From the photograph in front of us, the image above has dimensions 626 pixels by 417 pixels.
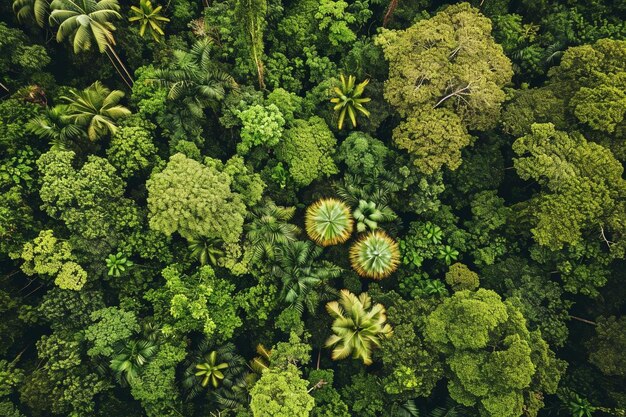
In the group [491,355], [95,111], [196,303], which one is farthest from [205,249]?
[491,355]

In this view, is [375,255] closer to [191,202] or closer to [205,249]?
[205,249]

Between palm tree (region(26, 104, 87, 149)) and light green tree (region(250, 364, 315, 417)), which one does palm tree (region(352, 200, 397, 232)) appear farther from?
palm tree (region(26, 104, 87, 149))

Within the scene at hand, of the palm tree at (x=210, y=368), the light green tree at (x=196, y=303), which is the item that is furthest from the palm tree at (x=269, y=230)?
the palm tree at (x=210, y=368)

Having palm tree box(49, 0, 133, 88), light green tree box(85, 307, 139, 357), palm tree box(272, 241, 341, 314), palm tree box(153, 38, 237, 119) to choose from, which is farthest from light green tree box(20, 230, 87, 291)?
palm tree box(49, 0, 133, 88)

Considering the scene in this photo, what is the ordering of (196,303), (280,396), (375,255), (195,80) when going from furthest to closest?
(375,255) < (195,80) < (196,303) < (280,396)

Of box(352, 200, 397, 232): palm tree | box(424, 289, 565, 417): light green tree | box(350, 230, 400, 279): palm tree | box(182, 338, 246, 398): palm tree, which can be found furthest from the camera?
box(352, 200, 397, 232): palm tree

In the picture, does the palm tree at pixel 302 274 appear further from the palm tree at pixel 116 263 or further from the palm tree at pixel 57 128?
the palm tree at pixel 57 128
